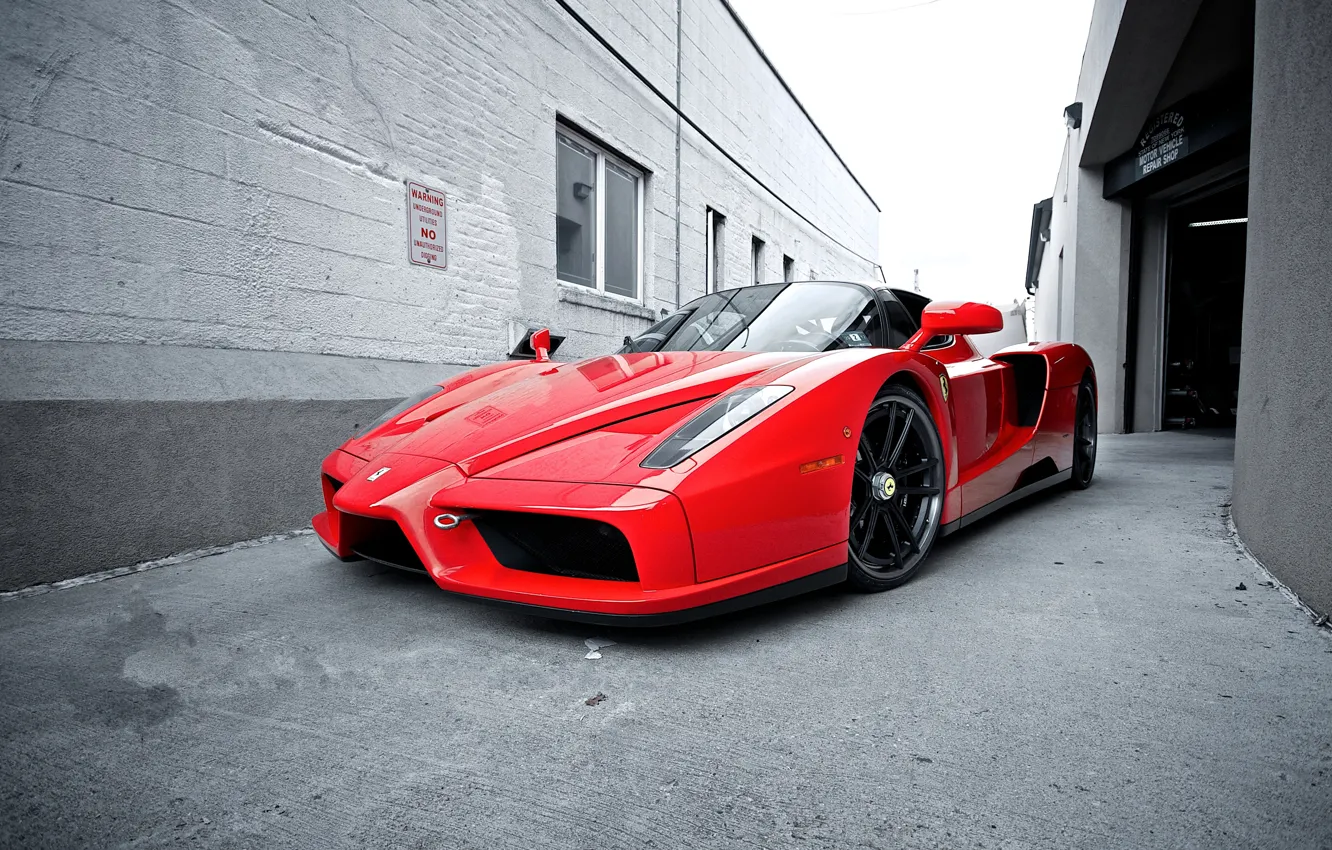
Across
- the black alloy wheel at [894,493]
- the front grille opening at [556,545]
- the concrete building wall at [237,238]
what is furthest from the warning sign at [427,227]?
the black alloy wheel at [894,493]

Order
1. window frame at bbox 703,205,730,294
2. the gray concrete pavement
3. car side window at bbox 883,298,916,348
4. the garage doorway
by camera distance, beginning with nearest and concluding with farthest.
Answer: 1. the gray concrete pavement
2. car side window at bbox 883,298,916,348
3. the garage doorway
4. window frame at bbox 703,205,730,294

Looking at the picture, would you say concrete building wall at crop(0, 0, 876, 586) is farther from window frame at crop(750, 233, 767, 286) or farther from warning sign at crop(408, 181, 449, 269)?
window frame at crop(750, 233, 767, 286)

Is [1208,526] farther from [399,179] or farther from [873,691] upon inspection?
[399,179]

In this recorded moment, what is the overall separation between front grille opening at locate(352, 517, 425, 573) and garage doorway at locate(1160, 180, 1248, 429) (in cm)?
860

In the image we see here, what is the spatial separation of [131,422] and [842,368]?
2.39m

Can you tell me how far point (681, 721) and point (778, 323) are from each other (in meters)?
1.60

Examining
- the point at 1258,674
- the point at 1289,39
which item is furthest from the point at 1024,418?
the point at 1258,674

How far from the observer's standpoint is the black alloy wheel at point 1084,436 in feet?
12.2

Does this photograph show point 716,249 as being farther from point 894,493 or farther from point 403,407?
point 894,493

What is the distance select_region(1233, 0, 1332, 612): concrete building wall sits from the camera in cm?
178

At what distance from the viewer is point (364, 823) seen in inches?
39.9

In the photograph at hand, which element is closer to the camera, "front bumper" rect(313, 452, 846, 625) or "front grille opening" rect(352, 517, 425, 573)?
"front bumper" rect(313, 452, 846, 625)

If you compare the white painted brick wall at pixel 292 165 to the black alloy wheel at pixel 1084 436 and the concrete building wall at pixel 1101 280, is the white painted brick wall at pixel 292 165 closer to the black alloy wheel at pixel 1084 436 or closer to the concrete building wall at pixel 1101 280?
the black alloy wheel at pixel 1084 436

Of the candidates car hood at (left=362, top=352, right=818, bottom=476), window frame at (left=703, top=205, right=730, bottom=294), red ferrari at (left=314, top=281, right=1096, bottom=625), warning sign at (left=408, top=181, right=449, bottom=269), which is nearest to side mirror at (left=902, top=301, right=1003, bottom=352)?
red ferrari at (left=314, top=281, right=1096, bottom=625)
